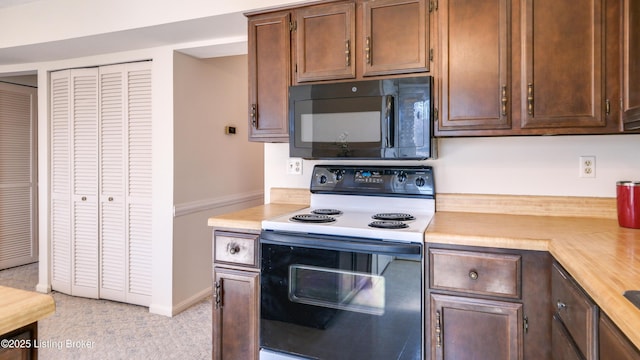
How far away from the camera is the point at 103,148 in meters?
3.20

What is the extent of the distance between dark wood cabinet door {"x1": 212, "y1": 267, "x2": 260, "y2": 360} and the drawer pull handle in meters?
0.10

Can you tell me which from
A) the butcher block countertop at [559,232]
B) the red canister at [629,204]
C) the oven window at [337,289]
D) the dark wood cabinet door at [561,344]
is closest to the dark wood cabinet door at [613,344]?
the butcher block countertop at [559,232]

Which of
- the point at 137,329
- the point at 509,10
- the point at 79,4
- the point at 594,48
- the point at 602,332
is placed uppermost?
the point at 79,4

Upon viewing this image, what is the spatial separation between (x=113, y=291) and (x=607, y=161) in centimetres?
356

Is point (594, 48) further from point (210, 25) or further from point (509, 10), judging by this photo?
point (210, 25)

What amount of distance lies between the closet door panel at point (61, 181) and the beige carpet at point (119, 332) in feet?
0.84

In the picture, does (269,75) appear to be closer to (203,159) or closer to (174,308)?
(203,159)

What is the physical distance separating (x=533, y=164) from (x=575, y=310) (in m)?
1.03

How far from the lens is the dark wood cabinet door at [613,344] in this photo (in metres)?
0.80

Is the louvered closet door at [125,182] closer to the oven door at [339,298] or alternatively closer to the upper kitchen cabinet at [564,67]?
the oven door at [339,298]

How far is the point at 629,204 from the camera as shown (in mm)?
1616

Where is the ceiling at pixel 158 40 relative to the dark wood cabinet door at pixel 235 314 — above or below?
above

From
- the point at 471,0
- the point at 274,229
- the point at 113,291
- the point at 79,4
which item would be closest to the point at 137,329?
the point at 113,291

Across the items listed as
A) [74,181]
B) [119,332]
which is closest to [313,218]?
[119,332]
